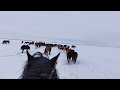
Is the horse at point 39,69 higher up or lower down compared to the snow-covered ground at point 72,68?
higher up

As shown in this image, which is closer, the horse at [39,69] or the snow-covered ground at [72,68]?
the horse at [39,69]

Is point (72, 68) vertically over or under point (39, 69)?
under

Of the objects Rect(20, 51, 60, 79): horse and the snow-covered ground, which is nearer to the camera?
Rect(20, 51, 60, 79): horse

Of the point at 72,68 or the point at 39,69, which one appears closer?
the point at 39,69

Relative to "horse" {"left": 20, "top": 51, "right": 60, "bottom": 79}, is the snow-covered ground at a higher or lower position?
lower
